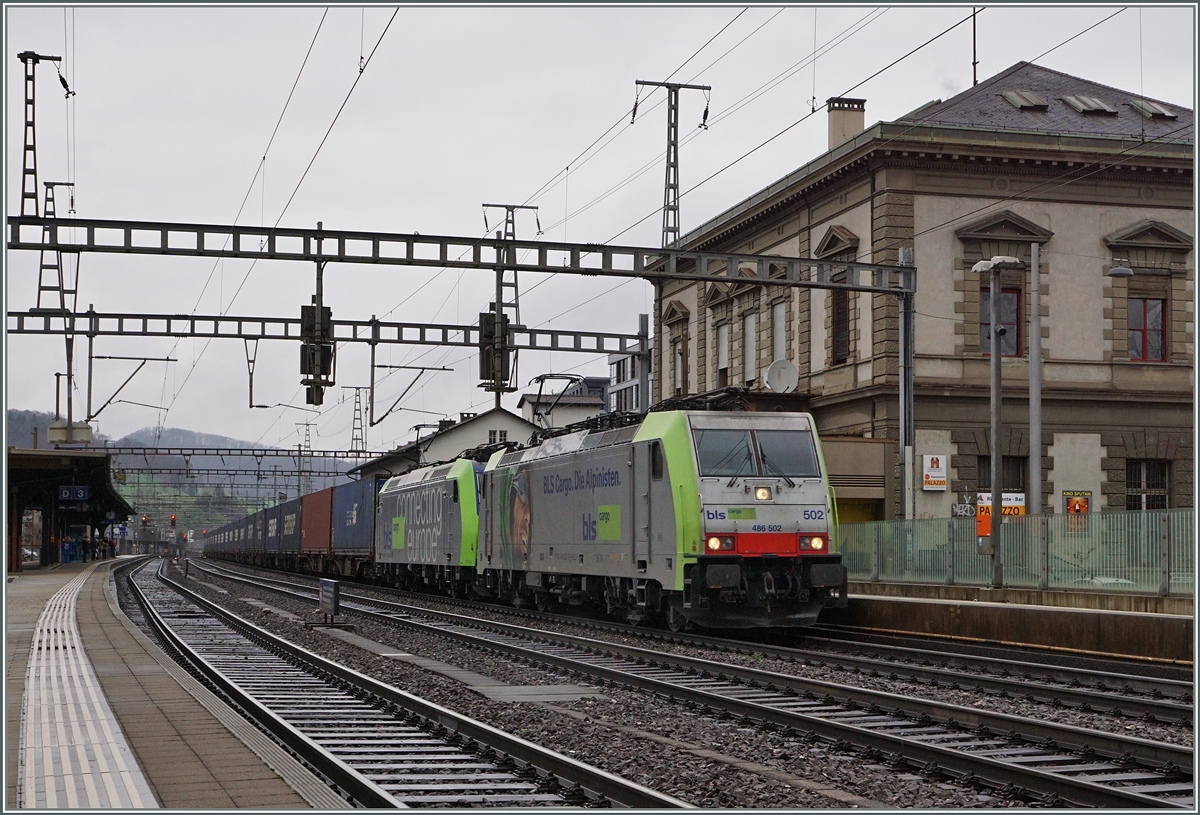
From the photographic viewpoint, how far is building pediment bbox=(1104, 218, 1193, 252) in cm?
3538

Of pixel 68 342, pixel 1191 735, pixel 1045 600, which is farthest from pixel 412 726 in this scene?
pixel 68 342

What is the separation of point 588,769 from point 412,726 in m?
3.31

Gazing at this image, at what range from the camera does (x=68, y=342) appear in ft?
105

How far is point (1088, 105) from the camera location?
3750 centimetres

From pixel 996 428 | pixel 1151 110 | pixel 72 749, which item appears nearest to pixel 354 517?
pixel 1151 110

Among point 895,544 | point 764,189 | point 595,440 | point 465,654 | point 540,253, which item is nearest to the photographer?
point 465,654

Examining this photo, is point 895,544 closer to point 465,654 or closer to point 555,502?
point 555,502

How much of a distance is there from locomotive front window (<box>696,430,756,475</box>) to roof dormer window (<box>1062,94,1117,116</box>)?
2265 centimetres

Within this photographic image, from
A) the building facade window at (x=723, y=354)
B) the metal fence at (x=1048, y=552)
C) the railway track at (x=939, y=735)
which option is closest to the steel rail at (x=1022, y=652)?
the metal fence at (x=1048, y=552)

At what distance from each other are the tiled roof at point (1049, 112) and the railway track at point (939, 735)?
24178mm

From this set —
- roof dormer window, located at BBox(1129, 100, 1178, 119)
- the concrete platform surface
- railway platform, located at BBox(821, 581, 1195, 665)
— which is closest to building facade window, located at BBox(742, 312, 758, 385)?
roof dormer window, located at BBox(1129, 100, 1178, 119)

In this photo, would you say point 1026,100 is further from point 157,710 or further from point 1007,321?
point 157,710

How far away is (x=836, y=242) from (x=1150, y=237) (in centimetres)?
796

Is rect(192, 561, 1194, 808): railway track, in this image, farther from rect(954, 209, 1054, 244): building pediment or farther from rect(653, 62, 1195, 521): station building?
rect(954, 209, 1054, 244): building pediment
